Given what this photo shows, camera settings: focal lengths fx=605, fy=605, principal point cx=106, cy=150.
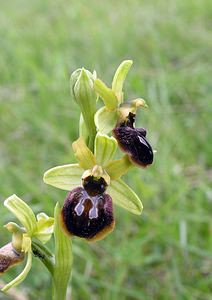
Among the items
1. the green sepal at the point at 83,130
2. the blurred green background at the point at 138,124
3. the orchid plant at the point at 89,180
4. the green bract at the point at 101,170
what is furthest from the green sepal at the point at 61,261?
the blurred green background at the point at 138,124

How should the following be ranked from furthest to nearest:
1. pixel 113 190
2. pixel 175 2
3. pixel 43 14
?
pixel 43 14 < pixel 175 2 < pixel 113 190

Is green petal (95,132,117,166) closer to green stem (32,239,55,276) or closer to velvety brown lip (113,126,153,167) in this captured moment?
velvety brown lip (113,126,153,167)

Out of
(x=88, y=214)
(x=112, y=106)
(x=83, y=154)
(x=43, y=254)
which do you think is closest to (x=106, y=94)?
(x=112, y=106)

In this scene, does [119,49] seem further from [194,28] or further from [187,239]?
[187,239]

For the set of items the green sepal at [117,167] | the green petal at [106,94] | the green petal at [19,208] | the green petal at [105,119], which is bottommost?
the green petal at [19,208]

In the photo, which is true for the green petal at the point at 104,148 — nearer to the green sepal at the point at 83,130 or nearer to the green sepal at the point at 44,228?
the green sepal at the point at 83,130

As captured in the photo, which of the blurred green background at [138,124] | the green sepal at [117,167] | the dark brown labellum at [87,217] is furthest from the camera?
the blurred green background at [138,124]

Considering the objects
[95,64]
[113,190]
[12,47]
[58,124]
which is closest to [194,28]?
[95,64]
